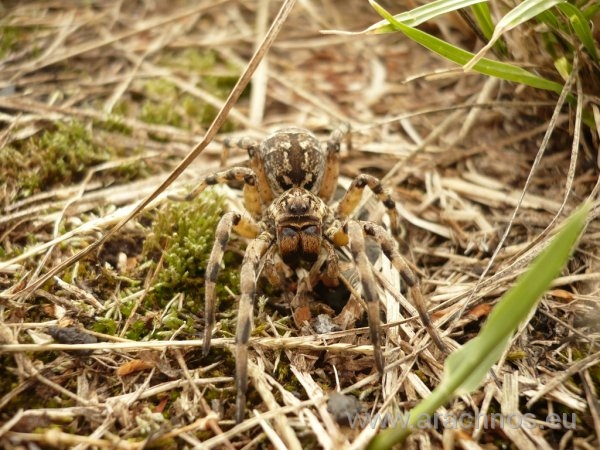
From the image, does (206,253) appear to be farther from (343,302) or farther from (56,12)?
(56,12)

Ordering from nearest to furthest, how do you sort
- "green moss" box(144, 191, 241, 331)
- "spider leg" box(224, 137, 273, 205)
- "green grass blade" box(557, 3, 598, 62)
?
"green grass blade" box(557, 3, 598, 62) < "green moss" box(144, 191, 241, 331) < "spider leg" box(224, 137, 273, 205)

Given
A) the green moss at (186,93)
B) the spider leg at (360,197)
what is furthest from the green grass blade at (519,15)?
the green moss at (186,93)

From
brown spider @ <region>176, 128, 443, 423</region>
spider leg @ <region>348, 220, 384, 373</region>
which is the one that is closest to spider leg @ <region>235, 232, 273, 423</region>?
brown spider @ <region>176, 128, 443, 423</region>

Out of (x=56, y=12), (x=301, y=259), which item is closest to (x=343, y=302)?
(x=301, y=259)

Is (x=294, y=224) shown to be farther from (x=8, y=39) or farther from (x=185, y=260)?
(x=8, y=39)

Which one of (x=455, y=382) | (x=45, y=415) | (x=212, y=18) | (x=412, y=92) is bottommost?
(x=45, y=415)

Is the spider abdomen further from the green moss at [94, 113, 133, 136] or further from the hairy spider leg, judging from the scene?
the green moss at [94, 113, 133, 136]

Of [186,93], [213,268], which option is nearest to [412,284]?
[213,268]

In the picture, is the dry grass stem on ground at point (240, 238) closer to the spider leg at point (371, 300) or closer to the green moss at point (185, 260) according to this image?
the green moss at point (185, 260)
